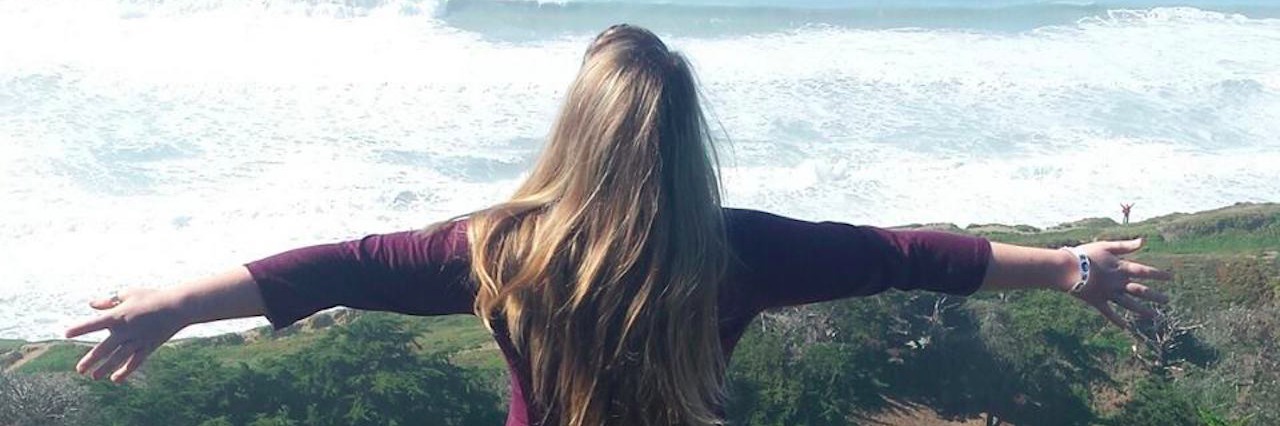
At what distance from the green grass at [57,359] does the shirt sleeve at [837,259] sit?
12.1 meters

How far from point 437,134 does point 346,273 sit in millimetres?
29983

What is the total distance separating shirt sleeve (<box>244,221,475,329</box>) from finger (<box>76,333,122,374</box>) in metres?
0.22

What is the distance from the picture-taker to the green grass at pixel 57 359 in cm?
1355

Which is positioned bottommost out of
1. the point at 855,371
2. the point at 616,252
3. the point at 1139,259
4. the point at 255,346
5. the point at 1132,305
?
the point at 255,346

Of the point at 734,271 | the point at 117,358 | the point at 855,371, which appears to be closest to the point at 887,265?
the point at 734,271

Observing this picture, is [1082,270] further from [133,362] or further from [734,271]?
[133,362]

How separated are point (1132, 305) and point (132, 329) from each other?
63.1 inches

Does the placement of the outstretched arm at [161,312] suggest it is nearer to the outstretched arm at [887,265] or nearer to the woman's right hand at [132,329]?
the woman's right hand at [132,329]

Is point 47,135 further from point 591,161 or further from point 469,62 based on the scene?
point 591,161

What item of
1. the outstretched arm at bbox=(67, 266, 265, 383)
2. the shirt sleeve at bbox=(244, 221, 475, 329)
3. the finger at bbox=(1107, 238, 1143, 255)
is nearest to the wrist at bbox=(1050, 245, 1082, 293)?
the finger at bbox=(1107, 238, 1143, 255)

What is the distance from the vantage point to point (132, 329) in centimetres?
213

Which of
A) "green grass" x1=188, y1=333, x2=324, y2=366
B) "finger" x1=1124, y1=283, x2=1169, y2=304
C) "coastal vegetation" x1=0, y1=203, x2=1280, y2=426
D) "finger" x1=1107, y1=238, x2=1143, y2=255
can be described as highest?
"finger" x1=1107, y1=238, x2=1143, y2=255

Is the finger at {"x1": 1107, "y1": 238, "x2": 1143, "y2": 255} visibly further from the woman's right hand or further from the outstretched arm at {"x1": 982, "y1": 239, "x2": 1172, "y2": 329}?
the woman's right hand

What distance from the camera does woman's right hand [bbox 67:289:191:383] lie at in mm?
2121
